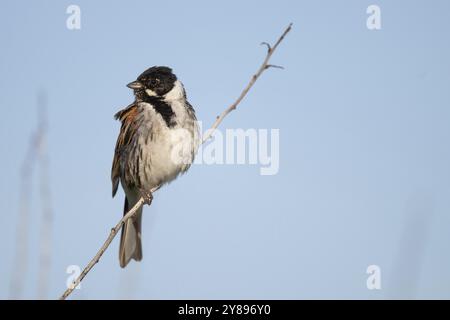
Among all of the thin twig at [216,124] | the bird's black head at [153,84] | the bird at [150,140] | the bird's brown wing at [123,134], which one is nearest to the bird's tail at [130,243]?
the bird at [150,140]

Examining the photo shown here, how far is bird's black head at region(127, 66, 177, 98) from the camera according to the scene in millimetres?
6477

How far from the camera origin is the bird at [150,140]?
20.0ft

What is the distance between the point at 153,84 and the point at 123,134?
620 millimetres

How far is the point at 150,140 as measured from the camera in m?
6.17

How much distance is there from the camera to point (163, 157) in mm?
6133

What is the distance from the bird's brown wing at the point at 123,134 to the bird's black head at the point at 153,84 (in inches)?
7.7

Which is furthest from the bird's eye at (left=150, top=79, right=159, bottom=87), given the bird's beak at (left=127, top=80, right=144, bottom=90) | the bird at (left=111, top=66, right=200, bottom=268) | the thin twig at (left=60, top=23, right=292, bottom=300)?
the thin twig at (left=60, top=23, right=292, bottom=300)

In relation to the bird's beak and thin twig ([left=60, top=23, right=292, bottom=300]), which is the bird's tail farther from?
thin twig ([left=60, top=23, right=292, bottom=300])

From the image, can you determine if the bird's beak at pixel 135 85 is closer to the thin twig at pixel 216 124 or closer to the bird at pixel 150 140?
the bird at pixel 150 140

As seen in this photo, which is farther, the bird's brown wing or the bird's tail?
the bird's tail

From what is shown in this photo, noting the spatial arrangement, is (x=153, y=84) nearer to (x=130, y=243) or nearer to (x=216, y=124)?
(x=130, y=243)

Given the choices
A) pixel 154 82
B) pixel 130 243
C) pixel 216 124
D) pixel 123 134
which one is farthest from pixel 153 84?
pixel 216 124
